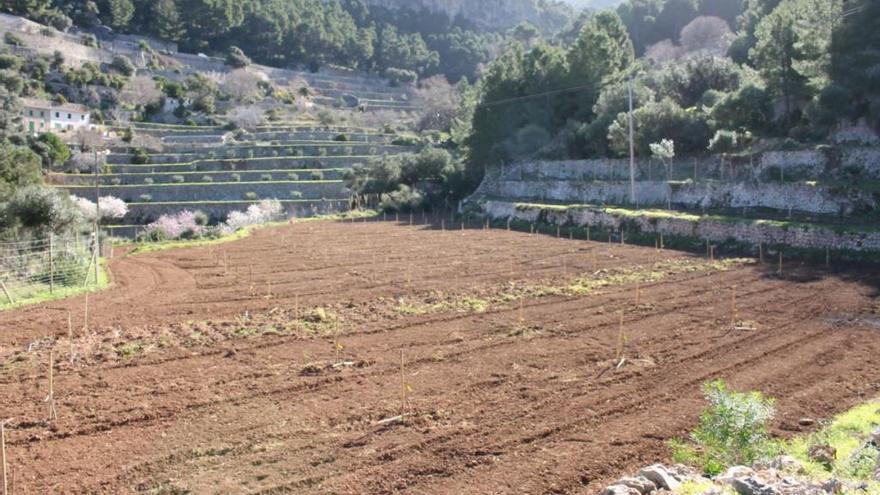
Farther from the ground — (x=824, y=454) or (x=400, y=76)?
(x=400, y=76)

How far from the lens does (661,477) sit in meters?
7.32

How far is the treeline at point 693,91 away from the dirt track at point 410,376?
1728 centimetres

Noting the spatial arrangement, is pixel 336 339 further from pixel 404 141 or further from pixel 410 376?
pixel 404 141

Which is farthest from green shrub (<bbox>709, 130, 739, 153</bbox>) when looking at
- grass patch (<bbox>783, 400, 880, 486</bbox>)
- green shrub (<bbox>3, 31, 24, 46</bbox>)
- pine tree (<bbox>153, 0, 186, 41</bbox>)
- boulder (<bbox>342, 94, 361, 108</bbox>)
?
pine tree (<bbox>153, 0, 186, 41</bbox>)

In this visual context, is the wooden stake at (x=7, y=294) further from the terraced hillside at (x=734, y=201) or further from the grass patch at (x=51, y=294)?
the terraced hillside at (x=734, y=201)

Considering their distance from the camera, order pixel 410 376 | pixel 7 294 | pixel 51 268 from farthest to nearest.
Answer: pixel 51 268 < pixel 7 294 < pixel 410 376

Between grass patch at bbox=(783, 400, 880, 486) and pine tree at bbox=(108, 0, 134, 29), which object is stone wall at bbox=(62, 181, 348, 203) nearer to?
grass patch at bbox=(783, 400, 880, 486)

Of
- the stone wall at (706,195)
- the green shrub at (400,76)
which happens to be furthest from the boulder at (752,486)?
the green shrub at (400,76)

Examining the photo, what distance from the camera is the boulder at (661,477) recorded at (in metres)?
7.21

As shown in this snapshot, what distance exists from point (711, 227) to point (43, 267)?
89.9ft

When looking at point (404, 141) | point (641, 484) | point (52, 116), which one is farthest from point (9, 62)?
point (641, 484)

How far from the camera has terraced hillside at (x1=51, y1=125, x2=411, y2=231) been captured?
5553 centimetres

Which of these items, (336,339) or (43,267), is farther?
(43,267)

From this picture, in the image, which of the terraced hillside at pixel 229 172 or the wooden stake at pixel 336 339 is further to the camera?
the terraced hillside at pixel 229 172
